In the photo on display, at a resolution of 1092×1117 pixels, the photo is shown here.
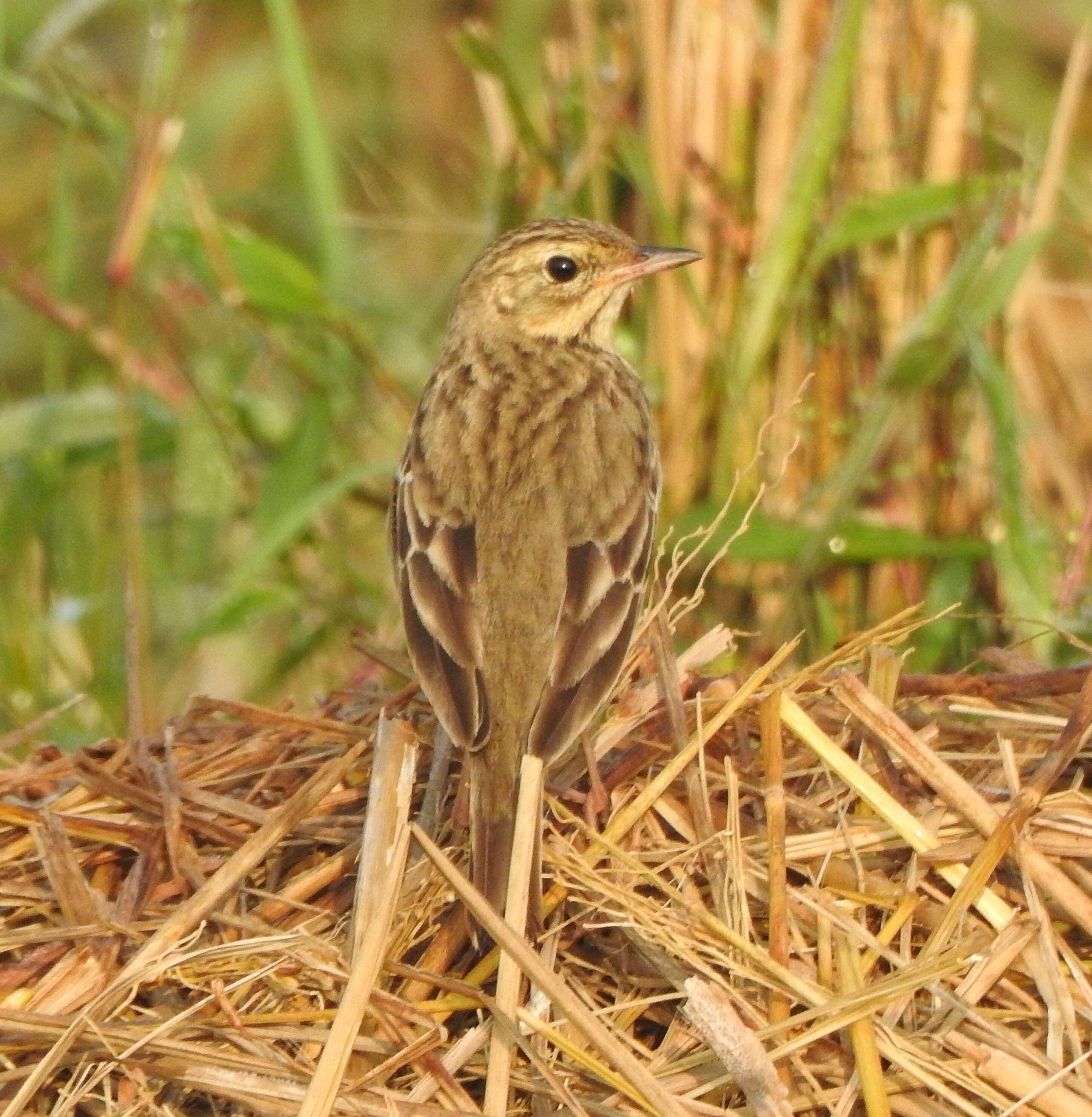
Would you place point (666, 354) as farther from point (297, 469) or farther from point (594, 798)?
point (594, 798)

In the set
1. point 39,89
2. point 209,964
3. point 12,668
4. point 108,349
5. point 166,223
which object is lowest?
point 12,668

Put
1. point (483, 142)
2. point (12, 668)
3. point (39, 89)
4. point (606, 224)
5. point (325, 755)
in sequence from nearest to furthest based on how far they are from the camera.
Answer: point (325, 755), point (606, 224), point (12, 668), point (39, 89), point (483, 142)

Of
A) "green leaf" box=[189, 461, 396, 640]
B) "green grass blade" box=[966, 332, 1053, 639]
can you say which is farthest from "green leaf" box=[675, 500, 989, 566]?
"green leaf" box=[189, 461, 396, 640]

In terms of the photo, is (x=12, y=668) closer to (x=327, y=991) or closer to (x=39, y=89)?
(x=39, y=89)

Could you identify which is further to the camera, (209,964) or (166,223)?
(166,223)

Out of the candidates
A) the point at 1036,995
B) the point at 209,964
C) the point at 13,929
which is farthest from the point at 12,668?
the point at 1036,995

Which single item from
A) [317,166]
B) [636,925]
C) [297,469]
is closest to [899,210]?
[317,166]
